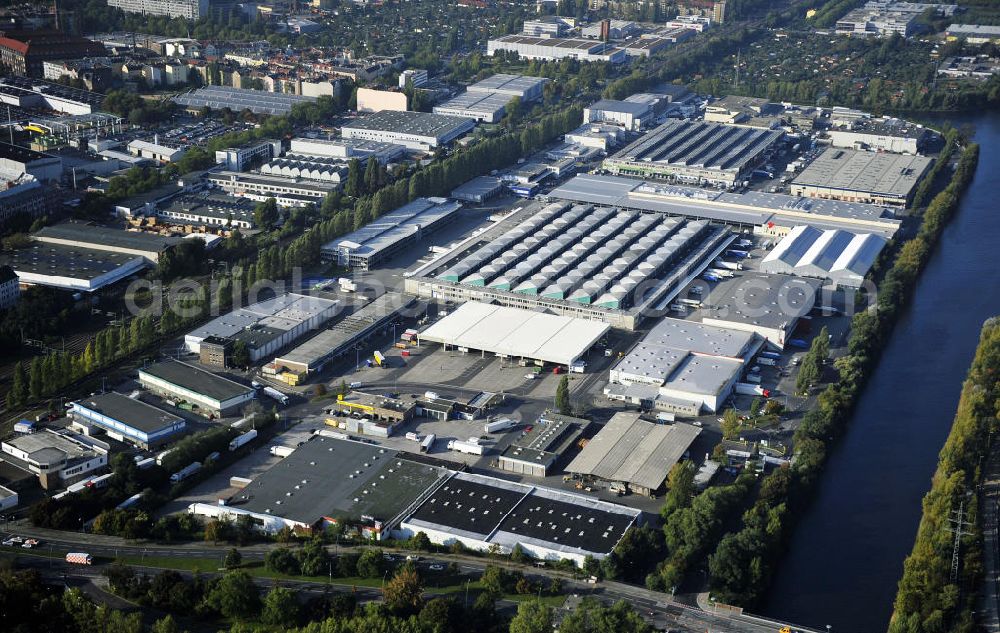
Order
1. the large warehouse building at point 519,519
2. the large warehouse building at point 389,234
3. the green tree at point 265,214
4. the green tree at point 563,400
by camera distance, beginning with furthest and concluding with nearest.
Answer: the green tree at point 265,214
the large warehouse building at point 389,234
the green tree at point 563,400
the large warehouse building at point 519,519

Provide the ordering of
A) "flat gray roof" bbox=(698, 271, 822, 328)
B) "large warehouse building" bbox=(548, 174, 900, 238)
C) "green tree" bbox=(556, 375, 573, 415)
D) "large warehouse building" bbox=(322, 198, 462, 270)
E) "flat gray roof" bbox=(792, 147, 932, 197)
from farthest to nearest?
"flat gray roof" bbox=(792, 147, 932, 197)
"large warehouse building" bbox=(548, 174, 900, 238)
"large warehouse building" bbox=(322, 198, 462, 270)
"flat gray roof" bbox=(698, 271, 822, 328)
"green tree" bbox=(556, 375, 573, 415)

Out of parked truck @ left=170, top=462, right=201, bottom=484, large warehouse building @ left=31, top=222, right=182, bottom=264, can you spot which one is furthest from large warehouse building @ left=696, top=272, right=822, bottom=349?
large warehouse building @ left=31, top=222, right=182, bottom=264

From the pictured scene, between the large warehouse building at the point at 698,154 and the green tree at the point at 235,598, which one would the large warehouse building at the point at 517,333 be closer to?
the green tree at the point at 235,598

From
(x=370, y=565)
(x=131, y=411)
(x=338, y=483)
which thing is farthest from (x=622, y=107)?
(x=370, y=565)

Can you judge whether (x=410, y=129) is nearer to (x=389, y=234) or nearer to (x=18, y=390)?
(x=389, y=234)

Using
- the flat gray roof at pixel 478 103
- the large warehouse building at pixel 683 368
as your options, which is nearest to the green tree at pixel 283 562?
the large warehouse building at pixel 683 368

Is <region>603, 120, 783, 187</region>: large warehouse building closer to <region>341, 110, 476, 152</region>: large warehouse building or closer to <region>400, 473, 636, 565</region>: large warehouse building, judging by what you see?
<region>341, 110, 476, 152</region>: large warehouse building
